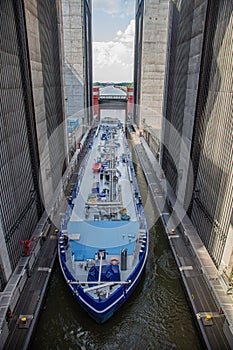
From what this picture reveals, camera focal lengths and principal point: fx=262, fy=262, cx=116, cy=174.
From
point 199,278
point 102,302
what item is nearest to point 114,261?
point 102,302

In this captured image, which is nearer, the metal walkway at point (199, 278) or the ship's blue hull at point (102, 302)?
the metal walkway at point (199, 278)

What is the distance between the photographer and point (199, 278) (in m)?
13.8

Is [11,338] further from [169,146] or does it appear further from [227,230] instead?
[169,146]

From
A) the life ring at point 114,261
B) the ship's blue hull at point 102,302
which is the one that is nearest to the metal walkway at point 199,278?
the ship's blue hull at point 102,302

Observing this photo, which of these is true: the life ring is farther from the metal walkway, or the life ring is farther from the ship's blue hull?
the metal walkway

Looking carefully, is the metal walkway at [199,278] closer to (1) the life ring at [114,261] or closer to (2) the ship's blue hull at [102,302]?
(2) the ship's blue hull at [102,302]

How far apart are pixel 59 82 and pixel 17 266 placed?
52.8 feet

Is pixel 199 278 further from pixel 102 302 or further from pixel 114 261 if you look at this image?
pixel 102 302

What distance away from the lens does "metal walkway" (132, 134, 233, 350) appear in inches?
425

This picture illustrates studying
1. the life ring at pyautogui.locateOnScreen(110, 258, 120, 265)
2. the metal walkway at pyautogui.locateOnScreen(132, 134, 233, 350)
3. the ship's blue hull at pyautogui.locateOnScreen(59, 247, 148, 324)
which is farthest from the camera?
the life ring at pyautogui.locateOnScreen(110, 258, 120, 265)

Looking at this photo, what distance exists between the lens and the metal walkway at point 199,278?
10805 mm

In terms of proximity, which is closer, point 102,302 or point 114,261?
point 102,302

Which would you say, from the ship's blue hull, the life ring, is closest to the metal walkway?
Answer: the ship's blue hull

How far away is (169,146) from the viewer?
78.2 feet
